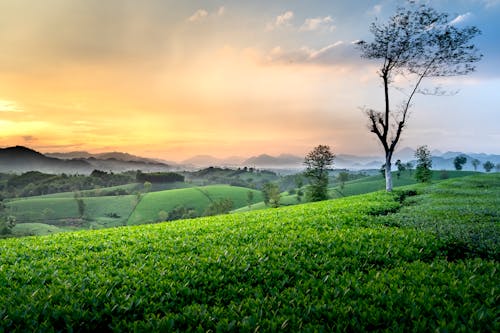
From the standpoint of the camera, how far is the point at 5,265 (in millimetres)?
9383

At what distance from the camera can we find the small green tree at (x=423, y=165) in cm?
6825

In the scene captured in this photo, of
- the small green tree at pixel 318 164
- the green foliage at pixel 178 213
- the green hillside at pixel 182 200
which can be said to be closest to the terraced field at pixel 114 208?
the green hillside at pixel 182 200

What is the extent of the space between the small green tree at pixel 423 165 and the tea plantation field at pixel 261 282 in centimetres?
6268

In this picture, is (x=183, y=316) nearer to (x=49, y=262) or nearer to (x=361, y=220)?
(x=49, y=262)

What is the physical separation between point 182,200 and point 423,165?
112 meters

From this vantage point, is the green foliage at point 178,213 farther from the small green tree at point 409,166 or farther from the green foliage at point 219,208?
the small green tree at point 409,166

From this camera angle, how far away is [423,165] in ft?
235

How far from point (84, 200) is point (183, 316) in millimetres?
180243

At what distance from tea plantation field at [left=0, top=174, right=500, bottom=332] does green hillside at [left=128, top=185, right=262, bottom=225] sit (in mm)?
133904

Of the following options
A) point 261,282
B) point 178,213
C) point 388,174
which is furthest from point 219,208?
point 261,282

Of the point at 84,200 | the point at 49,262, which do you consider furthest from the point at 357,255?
the point at 84,200

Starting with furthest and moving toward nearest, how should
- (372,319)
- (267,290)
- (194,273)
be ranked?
1. (194,273)
2. (267,290)
3. (372,319)

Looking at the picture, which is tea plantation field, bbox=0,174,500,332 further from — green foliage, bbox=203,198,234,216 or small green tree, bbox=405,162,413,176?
small green tree, bbox=405,162,413,176

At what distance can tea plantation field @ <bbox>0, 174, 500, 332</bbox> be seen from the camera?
219 inches
